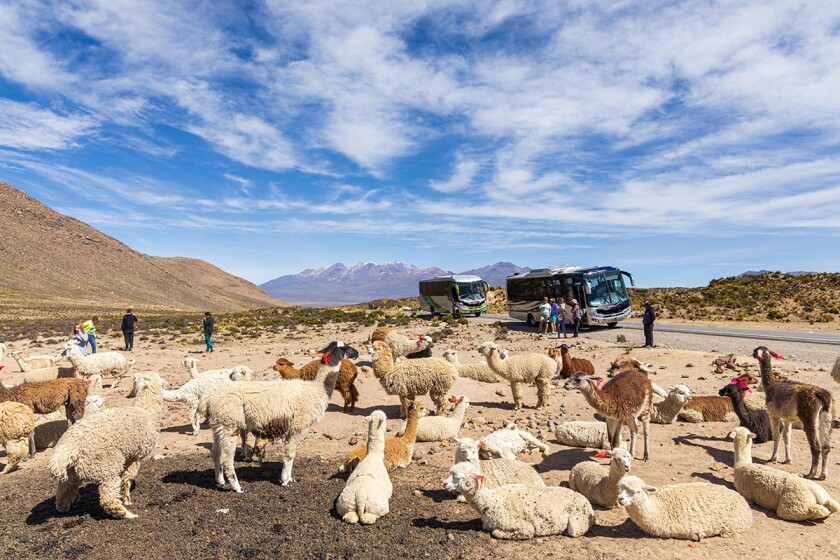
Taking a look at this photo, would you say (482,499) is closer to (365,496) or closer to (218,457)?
(365,496)

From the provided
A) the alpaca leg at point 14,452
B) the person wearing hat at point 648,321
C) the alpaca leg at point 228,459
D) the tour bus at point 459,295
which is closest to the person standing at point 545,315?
the person wearing hat at point 648,321

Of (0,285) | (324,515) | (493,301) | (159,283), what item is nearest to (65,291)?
(0,285)

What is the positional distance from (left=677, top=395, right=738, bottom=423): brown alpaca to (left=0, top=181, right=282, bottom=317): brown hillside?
266 feet

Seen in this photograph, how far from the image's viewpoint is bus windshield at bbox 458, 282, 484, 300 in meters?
41.2

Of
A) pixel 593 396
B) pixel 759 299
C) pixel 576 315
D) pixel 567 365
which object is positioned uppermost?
pixel 759 299

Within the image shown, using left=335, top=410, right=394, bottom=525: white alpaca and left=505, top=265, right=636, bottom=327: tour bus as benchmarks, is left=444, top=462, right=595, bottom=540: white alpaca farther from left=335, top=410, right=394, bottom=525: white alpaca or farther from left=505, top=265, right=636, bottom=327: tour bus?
left=505, top=265, right=636, bottom=327: tour bus

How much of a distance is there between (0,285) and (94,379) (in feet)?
312

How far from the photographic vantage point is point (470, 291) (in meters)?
41.7

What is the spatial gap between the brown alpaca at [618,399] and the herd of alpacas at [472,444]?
0.07 feet

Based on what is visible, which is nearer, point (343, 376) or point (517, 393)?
point (343, 376)

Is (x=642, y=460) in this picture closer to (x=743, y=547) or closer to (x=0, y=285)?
(x=743, y=547)

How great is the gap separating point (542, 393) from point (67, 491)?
377 inches

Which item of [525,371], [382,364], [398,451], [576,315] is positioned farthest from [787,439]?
[576,315]

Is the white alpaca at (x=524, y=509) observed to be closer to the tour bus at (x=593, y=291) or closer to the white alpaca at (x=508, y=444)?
the white alpaca at (x=508, y=444)
